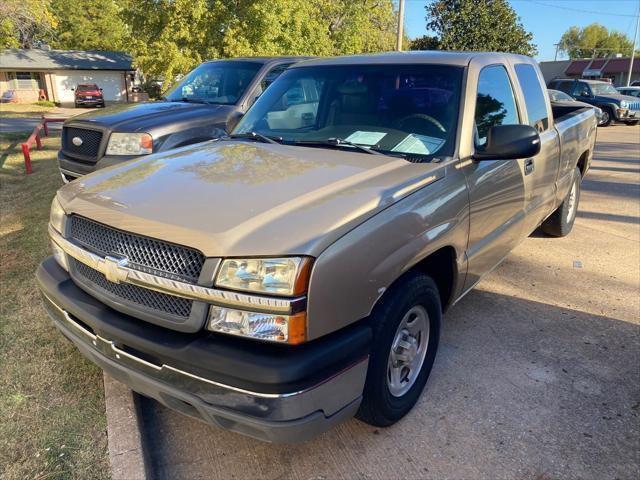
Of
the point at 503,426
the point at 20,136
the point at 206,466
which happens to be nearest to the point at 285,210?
the point at 206,466

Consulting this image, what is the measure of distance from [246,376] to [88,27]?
65844mm

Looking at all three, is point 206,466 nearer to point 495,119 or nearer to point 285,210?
point 285,210

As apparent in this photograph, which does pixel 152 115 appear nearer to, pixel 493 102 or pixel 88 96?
pixel 493 102

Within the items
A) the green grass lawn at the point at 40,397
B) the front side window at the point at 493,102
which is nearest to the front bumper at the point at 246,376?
the green grass lawn at the point at 40,397

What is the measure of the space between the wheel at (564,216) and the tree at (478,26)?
19311 millimetres

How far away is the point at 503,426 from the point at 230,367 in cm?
170

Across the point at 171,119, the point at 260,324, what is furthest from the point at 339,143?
the point at 171,119

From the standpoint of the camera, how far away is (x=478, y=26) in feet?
77.5

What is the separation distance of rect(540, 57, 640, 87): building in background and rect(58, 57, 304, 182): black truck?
5269cm

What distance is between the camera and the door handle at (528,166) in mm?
3845

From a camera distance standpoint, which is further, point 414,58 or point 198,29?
point 198,29

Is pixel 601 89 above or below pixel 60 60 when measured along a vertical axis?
below

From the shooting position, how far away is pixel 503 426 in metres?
2.87

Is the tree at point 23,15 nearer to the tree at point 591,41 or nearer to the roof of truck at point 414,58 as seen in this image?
the roof of truck at point 414,58
